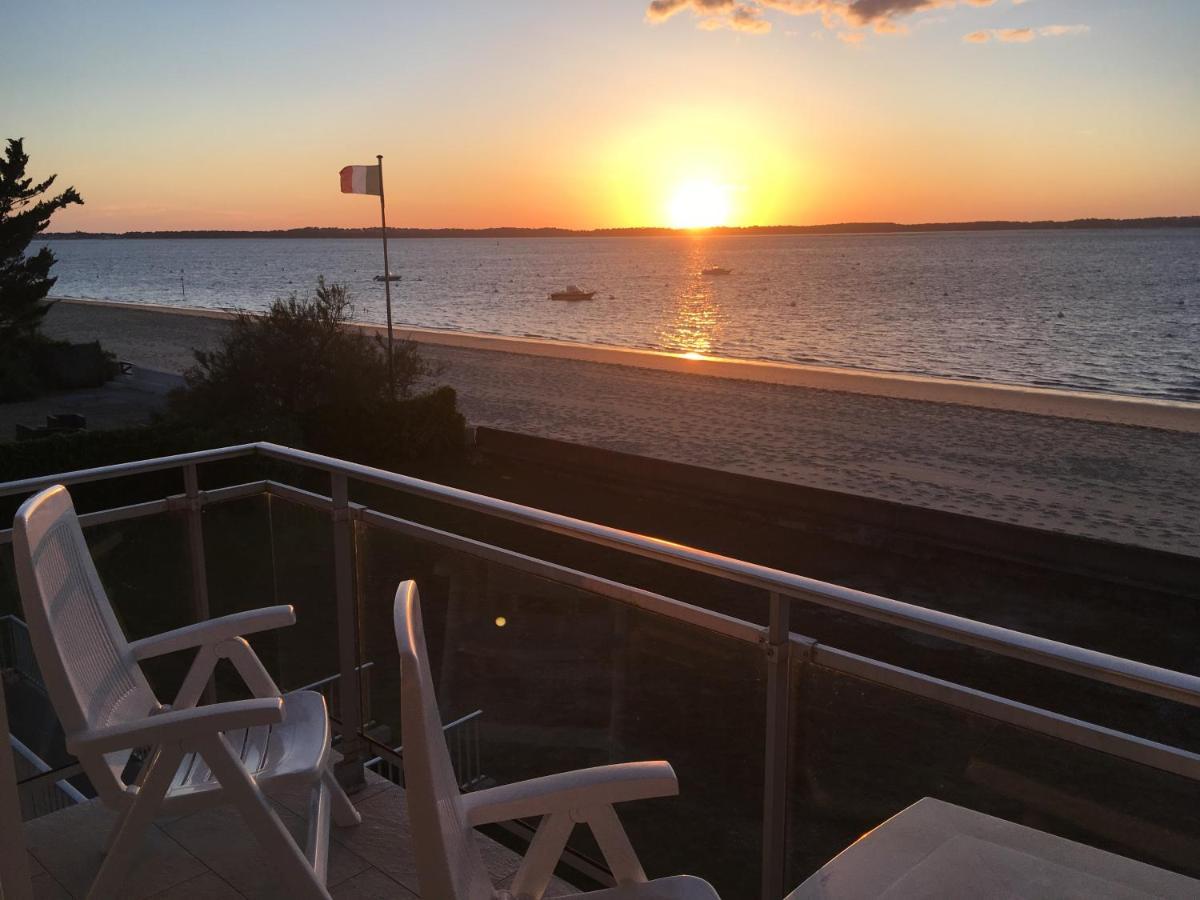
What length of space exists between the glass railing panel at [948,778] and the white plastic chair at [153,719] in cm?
108

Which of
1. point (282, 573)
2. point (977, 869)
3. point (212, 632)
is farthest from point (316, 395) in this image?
point (977, 869)

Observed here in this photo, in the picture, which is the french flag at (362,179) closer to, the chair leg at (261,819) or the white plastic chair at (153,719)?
the white plastic chair at (153,719)

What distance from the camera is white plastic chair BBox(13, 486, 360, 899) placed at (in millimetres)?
2084

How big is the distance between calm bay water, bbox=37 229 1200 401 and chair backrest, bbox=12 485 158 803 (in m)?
32.5

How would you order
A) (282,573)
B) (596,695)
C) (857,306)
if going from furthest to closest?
(857,306) < (282,573) < (596,695)

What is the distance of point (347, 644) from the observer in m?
3.23

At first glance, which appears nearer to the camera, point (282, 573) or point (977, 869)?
point (977, 869)

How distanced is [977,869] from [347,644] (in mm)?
2349

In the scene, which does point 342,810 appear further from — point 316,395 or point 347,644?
point 316,395

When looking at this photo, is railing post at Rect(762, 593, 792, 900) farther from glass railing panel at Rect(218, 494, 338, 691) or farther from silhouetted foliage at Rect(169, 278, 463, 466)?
silhouetted foliage at Rect(169, 278, 463, 466)

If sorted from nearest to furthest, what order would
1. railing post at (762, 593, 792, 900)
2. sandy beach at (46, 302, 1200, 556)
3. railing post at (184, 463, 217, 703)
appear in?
1. railing post at (762, 593, 792, 900)
2. railing post at (184, 463, 217, 703)
3. sandy beach at (46, 302, 1200, 556)

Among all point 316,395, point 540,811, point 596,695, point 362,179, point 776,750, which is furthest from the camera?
point 362,179

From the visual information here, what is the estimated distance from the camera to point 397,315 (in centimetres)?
5772

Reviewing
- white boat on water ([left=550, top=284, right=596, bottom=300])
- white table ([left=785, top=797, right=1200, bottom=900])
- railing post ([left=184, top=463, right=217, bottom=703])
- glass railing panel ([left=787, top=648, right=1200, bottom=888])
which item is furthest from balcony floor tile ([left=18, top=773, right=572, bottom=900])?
white boat on water ([left=550, top=284, right=596, bottom=300])
